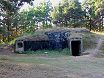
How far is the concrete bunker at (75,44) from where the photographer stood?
31.1 metres

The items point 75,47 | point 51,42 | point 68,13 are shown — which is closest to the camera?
point 75,47

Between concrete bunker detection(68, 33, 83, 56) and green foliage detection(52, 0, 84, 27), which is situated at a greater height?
green foliage detection(52, 0, 84, 27)

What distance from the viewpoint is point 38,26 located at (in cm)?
4897

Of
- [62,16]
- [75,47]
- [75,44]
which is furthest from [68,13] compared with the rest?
[75,47]

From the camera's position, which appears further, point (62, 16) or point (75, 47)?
point (62, 16)

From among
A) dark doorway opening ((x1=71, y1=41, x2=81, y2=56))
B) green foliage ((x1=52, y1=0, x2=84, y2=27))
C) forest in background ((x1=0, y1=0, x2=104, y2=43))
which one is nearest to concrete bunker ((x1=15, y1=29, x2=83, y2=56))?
dark doorway opening ((x1=71, y1=41, x2=81, y2=56))

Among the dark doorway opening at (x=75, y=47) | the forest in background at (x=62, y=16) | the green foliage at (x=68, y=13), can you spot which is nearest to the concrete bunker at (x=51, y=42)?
the dark doorway opening at (x=75, y=47)

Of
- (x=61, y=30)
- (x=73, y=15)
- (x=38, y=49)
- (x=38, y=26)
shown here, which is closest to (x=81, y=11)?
(x=73, y=15)

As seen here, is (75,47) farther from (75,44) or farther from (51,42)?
(51,42)

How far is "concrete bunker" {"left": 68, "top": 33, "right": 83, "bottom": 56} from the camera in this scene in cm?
3110

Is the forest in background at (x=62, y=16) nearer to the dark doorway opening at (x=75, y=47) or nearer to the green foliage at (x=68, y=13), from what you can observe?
the green foliage at (x=68, y=13)

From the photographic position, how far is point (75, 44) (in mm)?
32375

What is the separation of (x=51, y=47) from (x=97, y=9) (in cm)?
1569

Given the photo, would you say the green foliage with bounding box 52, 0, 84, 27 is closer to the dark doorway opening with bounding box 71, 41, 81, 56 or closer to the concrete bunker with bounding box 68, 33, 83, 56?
the concrete bunker with bounding box 68, 33, 83, 56
